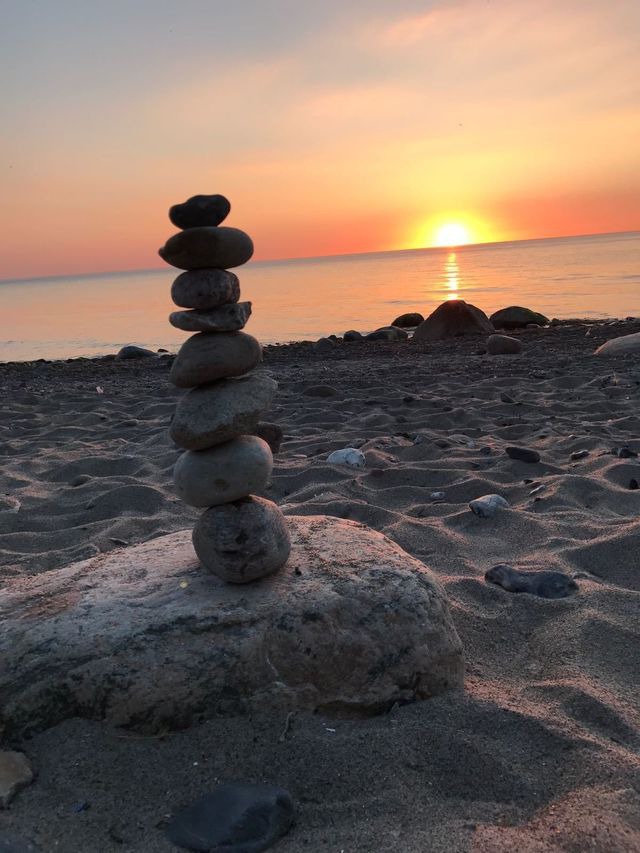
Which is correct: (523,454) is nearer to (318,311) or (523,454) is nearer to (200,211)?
(200,211)

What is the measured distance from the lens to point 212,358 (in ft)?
8.56

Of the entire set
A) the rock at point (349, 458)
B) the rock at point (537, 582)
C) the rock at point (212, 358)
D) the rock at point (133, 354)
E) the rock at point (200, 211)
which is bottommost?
the rock at point (537, 582)

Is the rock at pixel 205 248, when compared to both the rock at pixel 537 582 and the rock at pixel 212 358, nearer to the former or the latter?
the rock at pixel 212 358

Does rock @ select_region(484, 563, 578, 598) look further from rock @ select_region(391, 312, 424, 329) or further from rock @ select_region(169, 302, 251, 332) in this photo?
rock @ select_region(391, 312, 424, 329)

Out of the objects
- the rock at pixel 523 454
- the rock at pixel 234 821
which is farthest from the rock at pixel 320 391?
the rock at pixel 234 821

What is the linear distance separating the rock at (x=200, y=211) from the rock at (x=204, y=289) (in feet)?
0.57

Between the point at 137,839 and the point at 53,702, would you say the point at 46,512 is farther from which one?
the point at 137,839

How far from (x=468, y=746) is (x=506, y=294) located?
2656cm

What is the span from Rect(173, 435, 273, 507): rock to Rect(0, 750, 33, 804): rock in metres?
0.95

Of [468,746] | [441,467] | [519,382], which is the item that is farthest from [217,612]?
[519,382]

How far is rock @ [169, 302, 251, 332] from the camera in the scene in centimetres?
259

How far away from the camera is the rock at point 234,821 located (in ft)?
5.89

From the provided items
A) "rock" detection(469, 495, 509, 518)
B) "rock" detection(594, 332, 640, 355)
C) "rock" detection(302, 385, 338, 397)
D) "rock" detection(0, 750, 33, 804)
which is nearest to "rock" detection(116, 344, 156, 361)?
"rock" detection(302, 385, 338, 397)

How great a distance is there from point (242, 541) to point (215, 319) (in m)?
0.80
